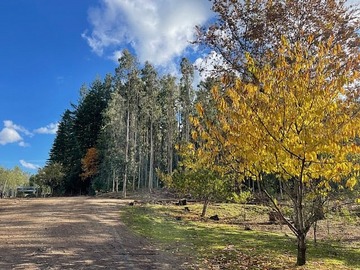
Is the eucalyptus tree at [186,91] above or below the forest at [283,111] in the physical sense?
above

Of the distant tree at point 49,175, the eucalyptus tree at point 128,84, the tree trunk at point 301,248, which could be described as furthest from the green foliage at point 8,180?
the tree trunk at point 301,248

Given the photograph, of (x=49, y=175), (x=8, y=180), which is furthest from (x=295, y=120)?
(x=8, y=180)

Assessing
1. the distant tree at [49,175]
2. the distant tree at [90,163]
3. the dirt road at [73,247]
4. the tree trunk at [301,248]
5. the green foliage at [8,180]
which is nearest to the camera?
the dirt road at [73,247]

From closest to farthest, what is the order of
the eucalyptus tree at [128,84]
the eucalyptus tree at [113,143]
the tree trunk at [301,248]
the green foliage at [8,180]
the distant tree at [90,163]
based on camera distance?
the tree trunk at [301,248] → the eucalyptus tree at [128,84] → the eucalyptus tree at [113,143] → the distant tree at [90,163] → the green foliage at [8,180]

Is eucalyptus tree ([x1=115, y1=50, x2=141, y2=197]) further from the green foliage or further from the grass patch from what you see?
the green foliage

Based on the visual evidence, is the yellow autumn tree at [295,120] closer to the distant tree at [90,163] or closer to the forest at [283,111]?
the forest at [283,111]

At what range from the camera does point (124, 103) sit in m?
41.0

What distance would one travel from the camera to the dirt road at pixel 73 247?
6.61m

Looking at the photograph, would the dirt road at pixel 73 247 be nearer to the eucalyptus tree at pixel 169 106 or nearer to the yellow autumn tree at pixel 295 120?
the yellow autumn tree at pixel 295 120

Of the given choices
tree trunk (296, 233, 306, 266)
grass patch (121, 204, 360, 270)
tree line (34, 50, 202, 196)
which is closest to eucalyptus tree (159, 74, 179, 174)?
tree line (34, 50, 202, 196)

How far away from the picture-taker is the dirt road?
6.61m

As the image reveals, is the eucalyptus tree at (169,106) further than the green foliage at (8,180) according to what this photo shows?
No

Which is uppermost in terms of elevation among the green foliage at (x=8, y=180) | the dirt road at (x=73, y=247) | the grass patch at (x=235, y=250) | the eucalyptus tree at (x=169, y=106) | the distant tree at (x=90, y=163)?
the eucalyptus tree at (x=169, y=106)

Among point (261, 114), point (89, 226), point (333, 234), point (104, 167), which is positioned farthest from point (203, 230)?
point (104, 167)
